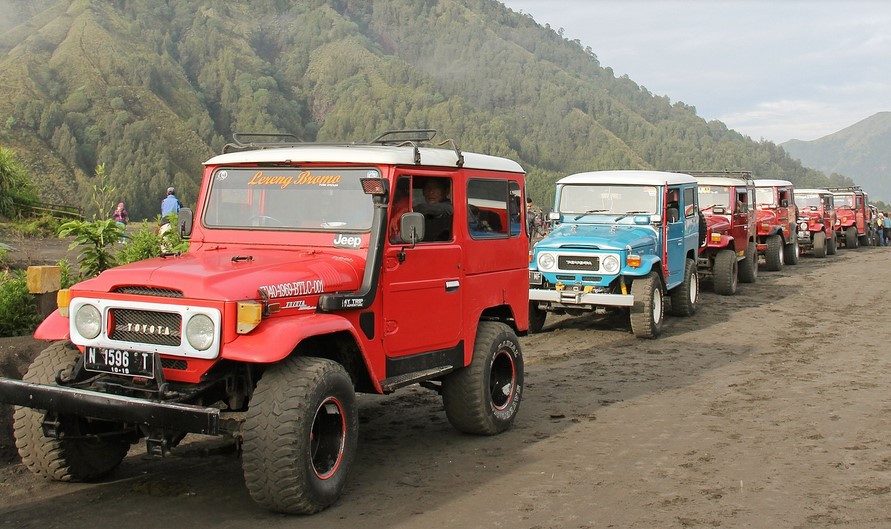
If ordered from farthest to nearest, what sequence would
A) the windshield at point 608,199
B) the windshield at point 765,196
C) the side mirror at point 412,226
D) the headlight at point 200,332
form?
1. the windshield at point 765,196
2. the windshield at point 608,199
3. the side mirror at point 412,226
4. the headlight at point 200,332

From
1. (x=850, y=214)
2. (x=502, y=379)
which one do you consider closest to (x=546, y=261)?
(x=502, y=379)

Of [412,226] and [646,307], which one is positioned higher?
[412,226]

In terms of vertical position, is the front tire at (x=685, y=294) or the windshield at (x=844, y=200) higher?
the windshield at (x=844, y=200)

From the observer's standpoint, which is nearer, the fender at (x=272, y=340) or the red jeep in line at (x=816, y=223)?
the fender at (x=272, y=340)

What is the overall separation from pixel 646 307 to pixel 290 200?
278 inches

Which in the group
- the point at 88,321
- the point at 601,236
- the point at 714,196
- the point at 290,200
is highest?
the point at 714,196

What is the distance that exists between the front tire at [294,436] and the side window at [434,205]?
1595 mm

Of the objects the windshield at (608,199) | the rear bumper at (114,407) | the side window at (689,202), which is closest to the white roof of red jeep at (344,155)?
the rear bumper at (114,407)

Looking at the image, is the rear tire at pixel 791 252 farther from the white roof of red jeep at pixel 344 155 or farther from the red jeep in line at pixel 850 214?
the white roof of red jeep at pixel 344 155

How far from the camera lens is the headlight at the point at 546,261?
12.8m

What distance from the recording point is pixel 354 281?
19.4 ft

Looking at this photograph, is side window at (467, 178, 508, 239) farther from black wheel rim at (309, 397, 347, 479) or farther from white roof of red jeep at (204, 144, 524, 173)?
black wheel rim at (309, 397, 347, 479)

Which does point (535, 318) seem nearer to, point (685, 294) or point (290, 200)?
point (685, 294)

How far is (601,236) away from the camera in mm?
12852
